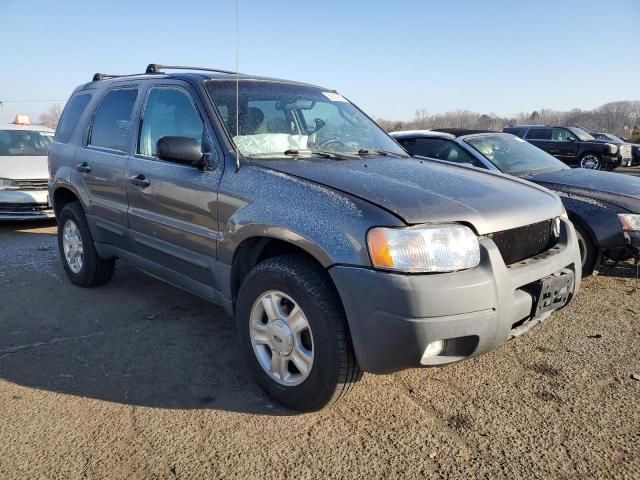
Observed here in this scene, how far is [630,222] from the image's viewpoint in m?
4.32

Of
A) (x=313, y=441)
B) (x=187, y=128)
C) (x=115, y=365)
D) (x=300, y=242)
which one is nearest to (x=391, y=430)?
(x=313, y=441)

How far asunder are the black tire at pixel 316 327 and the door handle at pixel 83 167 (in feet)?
7.52

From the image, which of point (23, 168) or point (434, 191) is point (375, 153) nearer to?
point (434, 191)

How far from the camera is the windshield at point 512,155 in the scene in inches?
219

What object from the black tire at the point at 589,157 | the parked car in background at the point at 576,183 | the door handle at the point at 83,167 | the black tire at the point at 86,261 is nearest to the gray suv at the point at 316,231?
the door handle at the point at 83,167

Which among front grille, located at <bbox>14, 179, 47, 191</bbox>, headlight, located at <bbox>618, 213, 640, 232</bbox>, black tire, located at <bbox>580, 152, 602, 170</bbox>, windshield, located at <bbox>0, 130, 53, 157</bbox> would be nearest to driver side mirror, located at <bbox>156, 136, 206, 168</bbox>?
headlight, located at <bbox>618, 213, 640, 232</bbox>

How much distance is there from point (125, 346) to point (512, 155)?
15.1 ft

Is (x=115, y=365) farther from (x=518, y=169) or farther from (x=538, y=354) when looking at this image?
(x=518, y=169)

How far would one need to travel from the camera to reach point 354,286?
2223 mm

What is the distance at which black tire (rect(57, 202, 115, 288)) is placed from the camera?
14.6 ft

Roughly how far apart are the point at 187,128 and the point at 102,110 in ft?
4.77

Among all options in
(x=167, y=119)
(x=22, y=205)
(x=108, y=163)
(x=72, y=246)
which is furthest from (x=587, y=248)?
(x=22, y=205)

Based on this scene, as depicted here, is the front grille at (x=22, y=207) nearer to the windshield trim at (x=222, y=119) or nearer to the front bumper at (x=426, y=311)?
the windshield trim at (x=222, y=119)

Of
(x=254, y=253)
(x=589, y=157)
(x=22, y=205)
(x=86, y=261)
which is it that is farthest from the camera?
(x=589, y=157)
